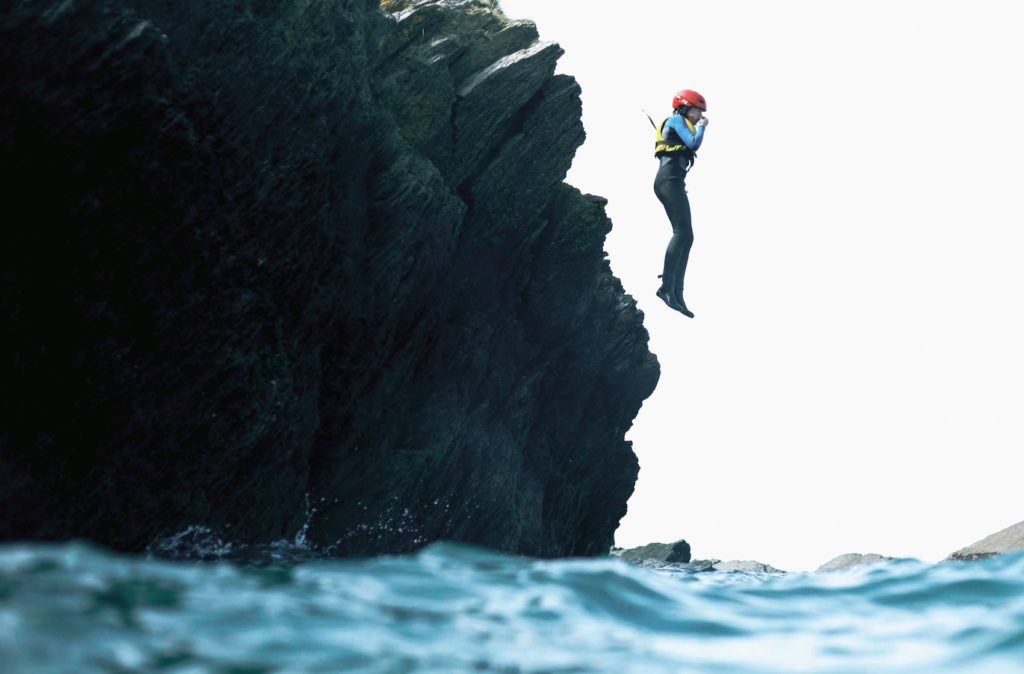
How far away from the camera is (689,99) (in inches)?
712

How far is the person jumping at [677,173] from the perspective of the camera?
18125 millimetres

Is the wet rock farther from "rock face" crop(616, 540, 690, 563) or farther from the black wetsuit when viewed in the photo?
the black wetsuit

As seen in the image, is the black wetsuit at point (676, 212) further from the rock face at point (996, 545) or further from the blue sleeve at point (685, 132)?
the rock face at point (996, 545)

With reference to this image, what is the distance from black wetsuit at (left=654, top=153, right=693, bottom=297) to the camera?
18.3 metres

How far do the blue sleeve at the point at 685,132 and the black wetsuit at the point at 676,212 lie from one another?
0.31 meters

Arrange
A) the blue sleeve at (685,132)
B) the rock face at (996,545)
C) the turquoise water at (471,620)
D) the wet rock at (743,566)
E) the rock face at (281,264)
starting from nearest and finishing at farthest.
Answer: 1. the turquoise water at (471,620)
2. the rock face at (281,264)
3. the blue sleeve at (685,132)
4. the rock face at (996,545)
5. the wet rock at (743,566)

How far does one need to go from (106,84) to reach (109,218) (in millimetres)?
1231

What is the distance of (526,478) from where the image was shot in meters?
20.0

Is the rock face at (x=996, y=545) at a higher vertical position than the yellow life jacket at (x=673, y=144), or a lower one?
lower

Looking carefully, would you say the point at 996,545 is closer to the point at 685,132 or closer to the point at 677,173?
the point at 677,173

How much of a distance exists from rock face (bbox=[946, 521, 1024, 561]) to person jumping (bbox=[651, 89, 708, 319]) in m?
11.2

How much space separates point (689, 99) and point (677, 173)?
4.18ft

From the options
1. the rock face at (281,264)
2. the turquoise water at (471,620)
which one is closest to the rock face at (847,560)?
the rock face at (281,264)

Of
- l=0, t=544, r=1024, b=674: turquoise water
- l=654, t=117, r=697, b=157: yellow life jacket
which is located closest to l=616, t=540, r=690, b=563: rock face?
l=654, t=117, r=697, b=157: yellow life jacket
